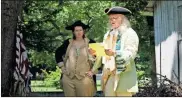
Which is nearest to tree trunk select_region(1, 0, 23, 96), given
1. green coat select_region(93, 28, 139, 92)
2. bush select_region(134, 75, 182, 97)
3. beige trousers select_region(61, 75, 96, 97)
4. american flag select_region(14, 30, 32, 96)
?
american flag select_region(14, 30, 32, 96)

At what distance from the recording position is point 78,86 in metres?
5.23

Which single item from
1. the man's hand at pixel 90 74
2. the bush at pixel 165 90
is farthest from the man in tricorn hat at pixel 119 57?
the bush at pixel 165 90

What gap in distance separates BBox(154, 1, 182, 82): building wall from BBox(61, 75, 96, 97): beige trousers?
11.6ft

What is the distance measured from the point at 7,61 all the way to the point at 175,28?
11.2 feet

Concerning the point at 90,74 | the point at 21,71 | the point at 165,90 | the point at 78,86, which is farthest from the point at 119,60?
the point at 21,71

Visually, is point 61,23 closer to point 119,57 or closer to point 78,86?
point 78,86

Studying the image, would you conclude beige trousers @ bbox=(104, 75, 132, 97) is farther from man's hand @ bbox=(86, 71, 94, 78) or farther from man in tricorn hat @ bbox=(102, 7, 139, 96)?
man's hand @ bbox=(86, 71, 94, 78)

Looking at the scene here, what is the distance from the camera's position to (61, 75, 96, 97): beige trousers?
5184mm

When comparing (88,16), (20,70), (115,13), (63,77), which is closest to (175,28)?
(20,70)

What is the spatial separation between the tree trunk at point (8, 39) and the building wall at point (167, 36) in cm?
295

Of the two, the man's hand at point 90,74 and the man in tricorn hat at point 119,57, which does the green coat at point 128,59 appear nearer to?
the man in tricorn hat at point 119,57

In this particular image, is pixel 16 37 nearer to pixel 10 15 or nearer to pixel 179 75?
pixel 10 15

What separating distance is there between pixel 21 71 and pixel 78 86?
2453 mm

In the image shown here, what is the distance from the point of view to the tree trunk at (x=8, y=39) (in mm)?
7145
